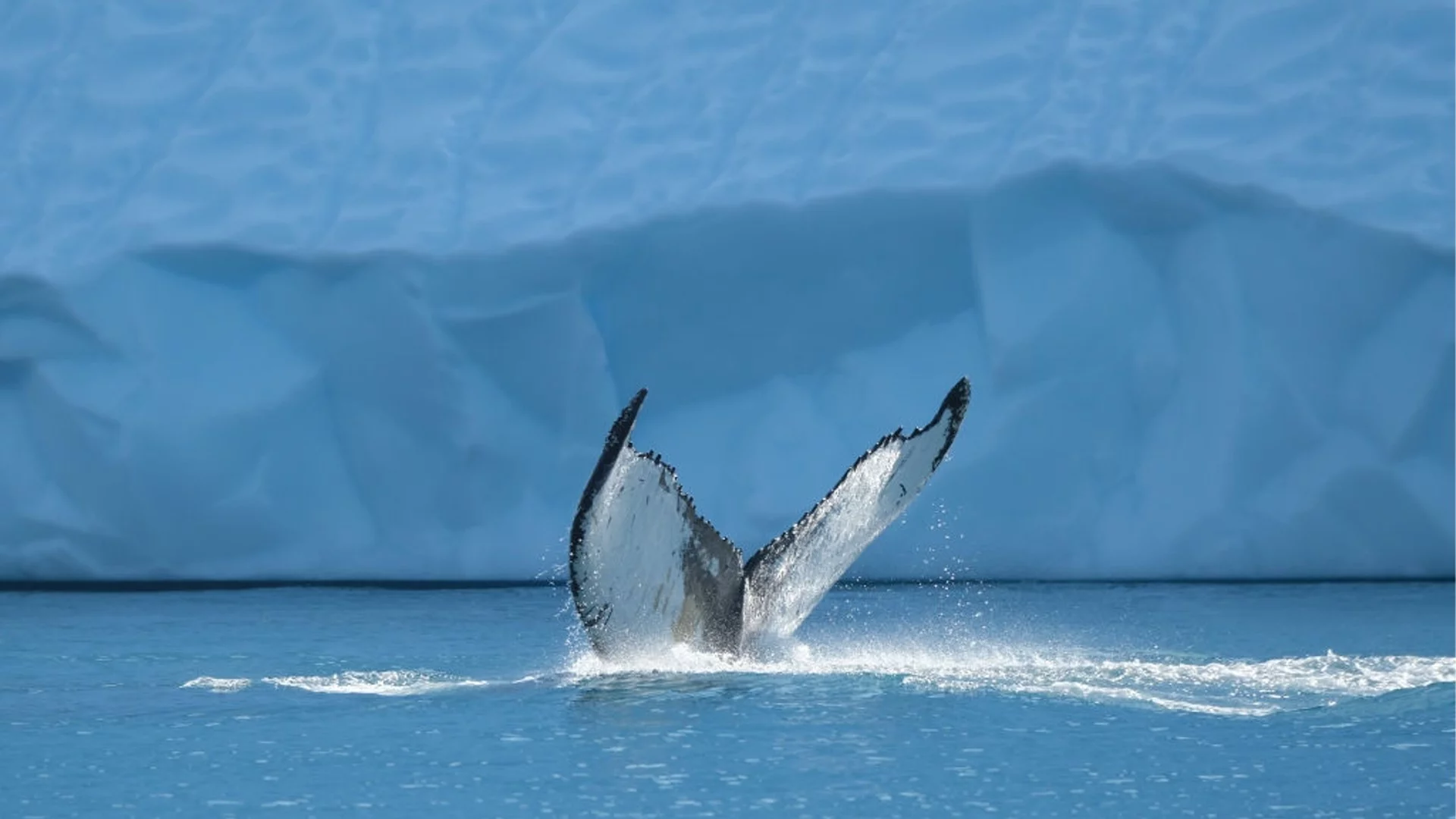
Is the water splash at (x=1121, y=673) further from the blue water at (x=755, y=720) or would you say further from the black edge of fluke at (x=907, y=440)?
the black edge of fluke at (x=907, y=440)

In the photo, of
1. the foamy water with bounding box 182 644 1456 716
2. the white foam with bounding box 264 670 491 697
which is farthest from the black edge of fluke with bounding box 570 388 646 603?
the white foam with bounding box 264 670 491 697

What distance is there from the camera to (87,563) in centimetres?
1727

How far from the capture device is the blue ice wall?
16656 mm

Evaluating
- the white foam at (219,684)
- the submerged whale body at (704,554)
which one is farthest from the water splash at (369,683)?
the submerged whale body at (704,554)

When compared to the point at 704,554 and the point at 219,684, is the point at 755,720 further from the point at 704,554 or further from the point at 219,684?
the point at 219,684

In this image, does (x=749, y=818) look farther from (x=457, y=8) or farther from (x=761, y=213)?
(x=457, y=8)

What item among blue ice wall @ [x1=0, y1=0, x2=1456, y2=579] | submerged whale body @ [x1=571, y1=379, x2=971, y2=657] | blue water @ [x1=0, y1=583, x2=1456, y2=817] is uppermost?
blue ice wall @ [x1=0, y1=0, x2=1456, y2=579]

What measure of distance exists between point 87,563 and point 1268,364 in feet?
31.3

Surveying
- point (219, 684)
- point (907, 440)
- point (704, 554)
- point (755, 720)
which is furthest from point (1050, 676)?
point (219, 684)

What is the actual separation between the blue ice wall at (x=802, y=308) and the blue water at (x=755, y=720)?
2681mm

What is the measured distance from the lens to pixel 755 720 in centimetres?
934

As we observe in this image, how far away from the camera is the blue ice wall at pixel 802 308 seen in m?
16.7

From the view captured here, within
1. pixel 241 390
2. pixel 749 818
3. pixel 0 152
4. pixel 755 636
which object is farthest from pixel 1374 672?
pixel 0 152

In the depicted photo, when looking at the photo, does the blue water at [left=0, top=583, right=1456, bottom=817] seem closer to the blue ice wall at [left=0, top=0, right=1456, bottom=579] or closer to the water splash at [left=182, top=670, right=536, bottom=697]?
the water splash at [left=182, top=670, right=536, bottom=697]
